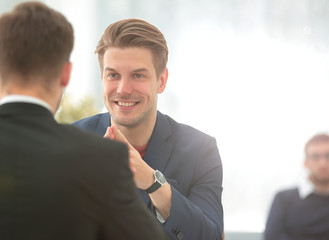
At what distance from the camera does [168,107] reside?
5934mm

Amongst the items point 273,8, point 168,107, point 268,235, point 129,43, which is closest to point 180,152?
point 129,43

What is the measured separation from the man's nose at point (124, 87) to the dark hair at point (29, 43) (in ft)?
2.96

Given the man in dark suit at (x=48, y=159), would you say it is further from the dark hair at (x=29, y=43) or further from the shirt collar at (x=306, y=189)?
the shirt collar at (x=306, y=189)

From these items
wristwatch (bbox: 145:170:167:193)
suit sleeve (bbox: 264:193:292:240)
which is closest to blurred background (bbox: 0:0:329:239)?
suit sleeve (bbox: 264:193:292:240)

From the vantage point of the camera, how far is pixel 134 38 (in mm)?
1935

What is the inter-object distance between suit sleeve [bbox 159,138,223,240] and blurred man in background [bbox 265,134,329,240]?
66.2 inches

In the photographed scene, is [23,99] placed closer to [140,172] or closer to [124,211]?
[124,211]

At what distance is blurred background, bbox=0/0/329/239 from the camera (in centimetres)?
592

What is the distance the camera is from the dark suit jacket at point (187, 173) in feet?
5.50

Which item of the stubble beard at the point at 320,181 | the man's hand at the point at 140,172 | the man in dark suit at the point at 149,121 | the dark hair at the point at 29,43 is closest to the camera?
the dark hair at the point at 29,43

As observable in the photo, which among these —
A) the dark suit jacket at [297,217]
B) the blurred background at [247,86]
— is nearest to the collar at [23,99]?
the dark suit jacket at [297,217]

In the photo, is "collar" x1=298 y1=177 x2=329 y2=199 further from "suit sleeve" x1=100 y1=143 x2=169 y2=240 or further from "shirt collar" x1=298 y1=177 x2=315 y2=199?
"suit sleeve" x1=100 y1=143 x2=169 y2=240

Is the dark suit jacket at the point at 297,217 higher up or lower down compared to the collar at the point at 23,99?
lower down

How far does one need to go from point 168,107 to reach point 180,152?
3955 millimetres
